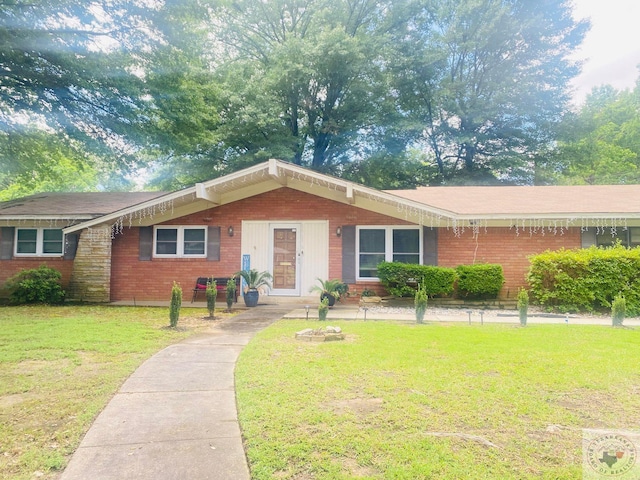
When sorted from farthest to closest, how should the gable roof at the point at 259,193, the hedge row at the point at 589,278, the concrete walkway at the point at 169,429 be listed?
the gable roof at the point at 259,193 < the hedge row at the point at 589,278 < the concrete walkway at the point at 169,429

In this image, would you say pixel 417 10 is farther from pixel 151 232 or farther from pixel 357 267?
pixel 151 232

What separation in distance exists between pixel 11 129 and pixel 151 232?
725cm

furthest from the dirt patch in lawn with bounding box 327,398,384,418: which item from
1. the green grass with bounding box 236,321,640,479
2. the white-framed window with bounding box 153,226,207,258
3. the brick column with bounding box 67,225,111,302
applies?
the brick column with bounding box 67,225,111,302

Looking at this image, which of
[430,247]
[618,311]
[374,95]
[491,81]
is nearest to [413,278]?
[430,247]

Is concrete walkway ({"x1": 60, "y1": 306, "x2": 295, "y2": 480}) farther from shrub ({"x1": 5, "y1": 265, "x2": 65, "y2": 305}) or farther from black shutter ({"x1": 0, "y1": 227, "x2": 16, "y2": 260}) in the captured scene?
black shutter ({"x1": 0, "y1": 227, "x2": 16, "y2": 260})

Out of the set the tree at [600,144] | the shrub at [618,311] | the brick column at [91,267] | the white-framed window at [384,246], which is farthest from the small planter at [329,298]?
the tree at [600,144]

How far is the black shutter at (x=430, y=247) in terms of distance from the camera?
429 inches

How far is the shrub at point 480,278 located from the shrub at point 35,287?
11.2 metres

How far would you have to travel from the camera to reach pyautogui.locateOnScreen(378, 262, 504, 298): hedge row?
9938 millimetres

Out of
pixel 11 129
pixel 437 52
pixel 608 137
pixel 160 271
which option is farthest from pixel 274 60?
pixel 608 137

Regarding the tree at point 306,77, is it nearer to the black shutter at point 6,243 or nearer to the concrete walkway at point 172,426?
the black shutter at point 6,243

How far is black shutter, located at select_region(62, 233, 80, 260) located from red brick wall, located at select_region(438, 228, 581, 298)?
1125 centimetres

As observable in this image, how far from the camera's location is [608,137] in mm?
27859

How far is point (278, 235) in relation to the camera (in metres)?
11.7
